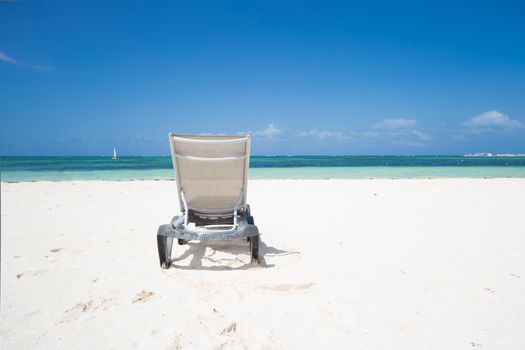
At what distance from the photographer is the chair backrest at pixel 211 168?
331cm

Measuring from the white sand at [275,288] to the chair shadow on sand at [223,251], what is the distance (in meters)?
0.03

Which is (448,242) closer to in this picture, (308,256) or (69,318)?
(308,256)

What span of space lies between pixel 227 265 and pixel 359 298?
1.60 metres

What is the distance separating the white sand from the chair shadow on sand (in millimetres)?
29

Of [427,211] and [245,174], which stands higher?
[245,174]

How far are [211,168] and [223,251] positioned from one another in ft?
4.49

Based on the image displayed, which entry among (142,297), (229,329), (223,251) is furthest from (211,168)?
(229,329)

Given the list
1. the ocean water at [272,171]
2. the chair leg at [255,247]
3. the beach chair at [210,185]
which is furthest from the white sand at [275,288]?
the ocean water at [272,171]

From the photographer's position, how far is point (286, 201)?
853 centimetres

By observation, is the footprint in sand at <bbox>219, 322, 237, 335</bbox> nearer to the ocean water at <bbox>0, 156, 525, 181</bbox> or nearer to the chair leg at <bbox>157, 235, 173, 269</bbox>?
the chair leg at <bbox>157, 235, 173, 269</bbox>

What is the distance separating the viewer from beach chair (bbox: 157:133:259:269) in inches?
129

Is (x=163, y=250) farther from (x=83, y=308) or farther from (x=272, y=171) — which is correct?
(x=272, y=171)

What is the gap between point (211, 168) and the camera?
3.42 metres

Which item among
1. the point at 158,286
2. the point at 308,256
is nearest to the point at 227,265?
the point at 158,286
